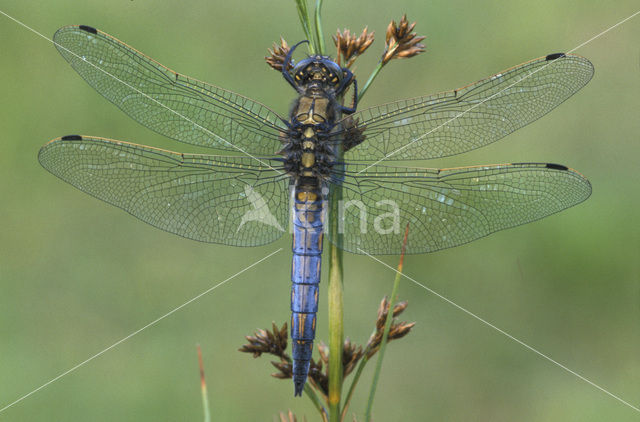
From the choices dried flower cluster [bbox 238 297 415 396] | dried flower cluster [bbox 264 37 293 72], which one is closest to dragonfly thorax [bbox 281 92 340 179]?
dried flower cluster [bbox 264 37 293 72]

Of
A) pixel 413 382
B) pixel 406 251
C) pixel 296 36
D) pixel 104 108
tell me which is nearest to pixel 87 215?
pixel 104 108

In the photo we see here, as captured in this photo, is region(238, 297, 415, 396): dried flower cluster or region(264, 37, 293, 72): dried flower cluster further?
region(264, 37, 293, 72): dried flower cluster

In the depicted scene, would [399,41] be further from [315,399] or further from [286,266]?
[286,266]

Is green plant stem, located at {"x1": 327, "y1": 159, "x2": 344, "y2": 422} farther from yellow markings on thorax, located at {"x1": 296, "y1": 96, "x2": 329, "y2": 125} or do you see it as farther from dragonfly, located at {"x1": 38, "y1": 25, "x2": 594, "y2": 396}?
yellow markings on thorax, located at {"x1": 296, "y1": 96, "x2": 329, "y2": 125}

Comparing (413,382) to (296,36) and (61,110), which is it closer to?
(296,36)

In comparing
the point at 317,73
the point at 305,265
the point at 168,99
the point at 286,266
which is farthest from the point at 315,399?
the point at 286,266

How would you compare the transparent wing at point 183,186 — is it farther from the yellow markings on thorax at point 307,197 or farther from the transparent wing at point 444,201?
the transparent wing at point 444,201
